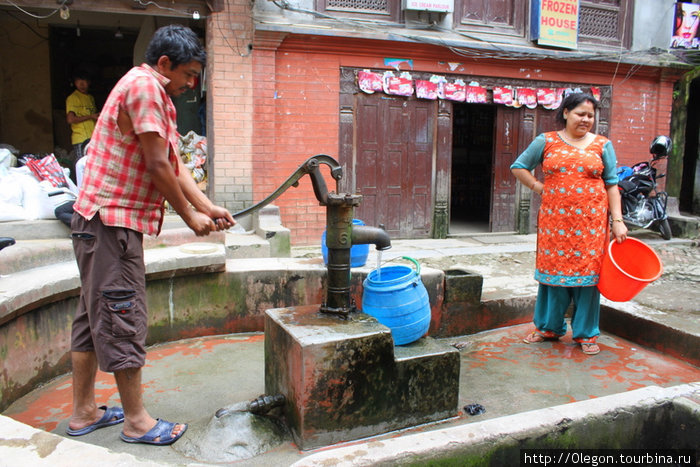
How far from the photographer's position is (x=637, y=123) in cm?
1020

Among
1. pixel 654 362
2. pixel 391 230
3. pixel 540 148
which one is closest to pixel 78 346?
pixel 540 148

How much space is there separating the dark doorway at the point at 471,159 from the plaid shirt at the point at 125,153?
10.0 meters

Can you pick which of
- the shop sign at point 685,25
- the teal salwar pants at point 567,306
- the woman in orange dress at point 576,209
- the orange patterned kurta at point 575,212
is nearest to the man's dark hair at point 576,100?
the woman in orange dress at point 576,209

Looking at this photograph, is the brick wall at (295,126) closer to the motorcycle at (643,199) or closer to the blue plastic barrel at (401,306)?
the blue plastic barrel at (401,306)

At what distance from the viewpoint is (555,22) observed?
9.06m

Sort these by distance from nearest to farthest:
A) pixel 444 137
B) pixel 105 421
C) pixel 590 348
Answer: pixel 105 421 < pixel 590 348 < pixel 444 137

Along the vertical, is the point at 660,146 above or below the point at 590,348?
above

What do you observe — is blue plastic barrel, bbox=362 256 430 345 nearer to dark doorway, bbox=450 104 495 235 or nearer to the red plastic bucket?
the red plastic bucket

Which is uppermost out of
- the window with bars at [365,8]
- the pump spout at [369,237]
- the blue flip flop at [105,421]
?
the window with bars at [365,8]

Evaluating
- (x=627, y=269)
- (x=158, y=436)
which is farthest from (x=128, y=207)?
(x=627, y=269)

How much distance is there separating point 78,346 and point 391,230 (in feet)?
21.6

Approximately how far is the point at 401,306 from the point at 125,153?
154 centimetres

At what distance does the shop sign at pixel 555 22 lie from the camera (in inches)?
352

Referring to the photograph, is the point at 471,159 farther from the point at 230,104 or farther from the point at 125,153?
the point at 125,153
